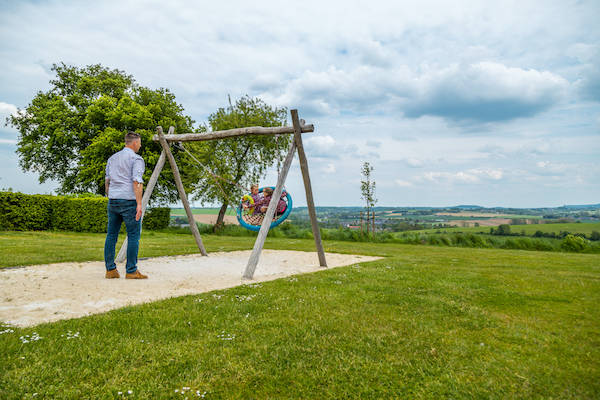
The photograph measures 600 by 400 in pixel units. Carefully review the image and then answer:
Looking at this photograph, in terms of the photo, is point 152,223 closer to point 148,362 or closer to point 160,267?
point 160,267

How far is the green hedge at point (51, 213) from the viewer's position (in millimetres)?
16594

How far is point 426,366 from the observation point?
302 centimetres

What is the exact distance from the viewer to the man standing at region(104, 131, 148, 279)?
6.61m

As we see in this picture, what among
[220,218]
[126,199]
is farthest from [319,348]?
[220,218]

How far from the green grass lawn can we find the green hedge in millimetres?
16553

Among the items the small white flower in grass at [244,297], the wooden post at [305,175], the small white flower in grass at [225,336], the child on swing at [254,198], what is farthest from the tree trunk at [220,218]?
the small white flower in grass at [225,336]

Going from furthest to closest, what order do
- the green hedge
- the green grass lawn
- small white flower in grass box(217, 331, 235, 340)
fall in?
the green hedge, small white flower in grass box(217, 331, 235, 340), the green grass lawn

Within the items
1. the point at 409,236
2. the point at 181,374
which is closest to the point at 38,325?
the point at 181,374

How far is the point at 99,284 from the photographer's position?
20.1ft

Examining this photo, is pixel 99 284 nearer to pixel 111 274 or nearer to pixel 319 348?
pixel 111 274

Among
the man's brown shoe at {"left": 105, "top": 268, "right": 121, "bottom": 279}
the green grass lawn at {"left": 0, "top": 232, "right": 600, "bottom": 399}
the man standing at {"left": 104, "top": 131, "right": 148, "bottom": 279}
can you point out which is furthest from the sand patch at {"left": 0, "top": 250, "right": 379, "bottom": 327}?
the green grass lawn at {"left": 0, "top": 232, "right": 600, "bottom": 399}

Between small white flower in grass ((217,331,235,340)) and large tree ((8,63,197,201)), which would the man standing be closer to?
small white flower in grass ((217,331,235,340))

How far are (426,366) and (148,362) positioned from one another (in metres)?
2.40

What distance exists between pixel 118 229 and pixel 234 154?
1705cm
